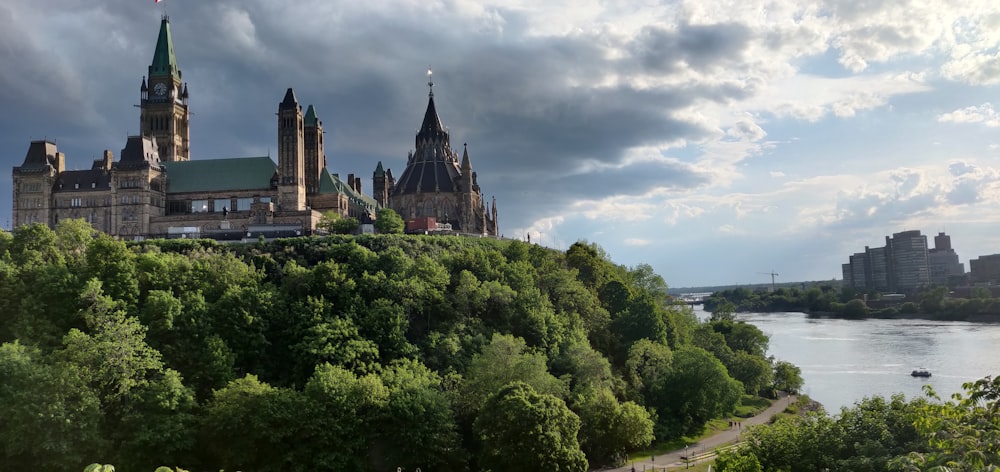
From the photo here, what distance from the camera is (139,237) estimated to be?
8769cm

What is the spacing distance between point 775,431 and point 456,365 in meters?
27.1

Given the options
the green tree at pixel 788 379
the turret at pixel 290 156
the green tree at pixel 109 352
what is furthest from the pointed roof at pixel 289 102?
the green tree at pixel 788 379

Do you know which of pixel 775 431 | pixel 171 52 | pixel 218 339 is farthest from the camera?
pixel 171 52

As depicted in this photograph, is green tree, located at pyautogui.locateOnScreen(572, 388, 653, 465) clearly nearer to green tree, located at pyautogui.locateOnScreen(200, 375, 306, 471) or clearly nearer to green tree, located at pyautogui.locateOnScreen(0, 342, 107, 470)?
green tree, located at pyautogui.locateOnScreen(200, 375, 306, 471)

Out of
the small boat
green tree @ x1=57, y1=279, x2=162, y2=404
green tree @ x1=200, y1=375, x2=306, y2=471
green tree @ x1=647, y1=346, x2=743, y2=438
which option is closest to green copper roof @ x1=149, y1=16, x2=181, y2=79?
green tree @ x1=57, y1=279, x2=162, y2=404

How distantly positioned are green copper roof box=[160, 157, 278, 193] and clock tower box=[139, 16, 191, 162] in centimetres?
1305

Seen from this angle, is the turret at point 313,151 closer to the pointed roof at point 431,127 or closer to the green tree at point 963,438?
the pointed roof at point 431,127

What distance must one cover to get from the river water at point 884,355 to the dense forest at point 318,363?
22.8 meters

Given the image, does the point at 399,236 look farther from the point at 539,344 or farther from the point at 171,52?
the point at 171,52

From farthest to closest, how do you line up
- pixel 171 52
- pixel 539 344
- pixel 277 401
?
pixel 171 52, pixel 539 344, pixel 277 401

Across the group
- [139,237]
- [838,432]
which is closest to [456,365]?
[838,432]

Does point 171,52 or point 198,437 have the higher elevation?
point 171,52

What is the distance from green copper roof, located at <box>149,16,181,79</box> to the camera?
4599 inches

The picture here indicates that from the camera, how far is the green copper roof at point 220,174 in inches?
3848
